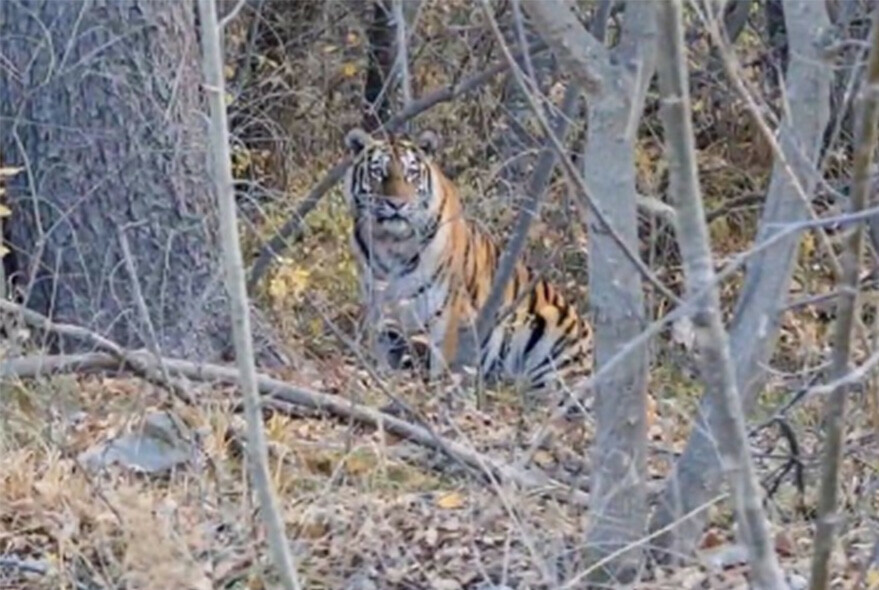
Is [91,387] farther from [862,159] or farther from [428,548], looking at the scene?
[862,159]

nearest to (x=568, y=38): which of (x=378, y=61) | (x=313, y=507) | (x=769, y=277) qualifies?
(x=769, y=277)

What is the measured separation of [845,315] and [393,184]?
20.7ft

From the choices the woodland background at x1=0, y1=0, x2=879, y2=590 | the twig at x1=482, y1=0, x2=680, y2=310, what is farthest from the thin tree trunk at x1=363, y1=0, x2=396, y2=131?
the twig at x1=482, y1=0, x2=680, y2=310

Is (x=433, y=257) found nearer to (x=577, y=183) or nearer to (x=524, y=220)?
(x=524, y=220)

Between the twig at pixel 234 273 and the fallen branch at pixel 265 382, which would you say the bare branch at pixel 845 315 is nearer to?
the twig at pixel 234 273

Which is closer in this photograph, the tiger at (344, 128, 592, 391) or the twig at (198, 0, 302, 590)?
the twig at (198, 0, 302, 590)

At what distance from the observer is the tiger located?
8.72 m

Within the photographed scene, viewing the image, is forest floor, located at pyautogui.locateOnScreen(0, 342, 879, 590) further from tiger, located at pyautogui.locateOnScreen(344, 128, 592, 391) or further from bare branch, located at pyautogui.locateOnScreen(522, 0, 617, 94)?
tiger, located at pyautogui.locateOnScreen(344, 128, 592, 391)

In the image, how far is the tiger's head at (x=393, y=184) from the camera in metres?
8.83

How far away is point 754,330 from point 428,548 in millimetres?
1273

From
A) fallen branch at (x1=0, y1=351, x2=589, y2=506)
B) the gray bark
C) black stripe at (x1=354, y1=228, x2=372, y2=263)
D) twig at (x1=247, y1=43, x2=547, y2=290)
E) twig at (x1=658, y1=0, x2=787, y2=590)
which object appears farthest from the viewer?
black stripe at (x1=354, y1=228, x2=372, y2=263)

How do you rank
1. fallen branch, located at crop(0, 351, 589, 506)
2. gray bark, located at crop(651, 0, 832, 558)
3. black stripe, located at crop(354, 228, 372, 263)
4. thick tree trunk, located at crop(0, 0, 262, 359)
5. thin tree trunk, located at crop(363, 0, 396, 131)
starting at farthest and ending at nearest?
1. thin tree trunk, located at crop(363, 0, 396, 131)
2. black stripe, located at crop(354, 228, 372, 263)
3. thick tree trunk, located at crop(0, 0, 262, 359)
4. fallen branch, located at crop(0, 351, 589, 506)
5. gray bark, located at crop(651, 0, 832, 558)

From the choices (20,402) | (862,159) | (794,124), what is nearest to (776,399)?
(20,402)

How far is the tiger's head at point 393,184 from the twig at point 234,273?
5.42 metres
